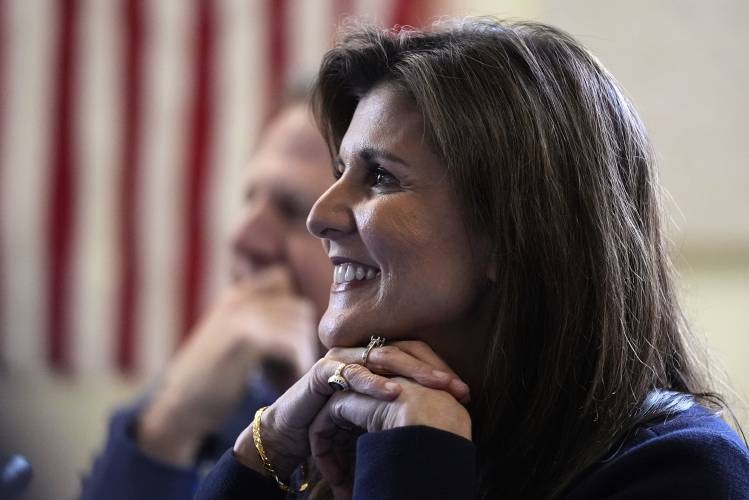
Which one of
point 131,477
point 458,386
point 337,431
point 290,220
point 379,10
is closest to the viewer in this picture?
point 458,386

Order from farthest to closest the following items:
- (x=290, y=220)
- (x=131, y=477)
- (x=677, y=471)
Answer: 1. (x=290, y=220)
2. (x=131, y=477)
3. (x=677, y=471)

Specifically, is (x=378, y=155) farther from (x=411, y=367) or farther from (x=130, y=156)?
(x=130, y=156)

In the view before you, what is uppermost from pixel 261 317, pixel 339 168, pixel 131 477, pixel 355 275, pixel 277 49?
pixel 277 49

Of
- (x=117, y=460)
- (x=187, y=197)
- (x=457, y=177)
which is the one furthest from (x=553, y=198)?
(x=187, y=197)

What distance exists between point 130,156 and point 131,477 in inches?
42.4

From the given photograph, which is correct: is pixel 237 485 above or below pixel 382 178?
below

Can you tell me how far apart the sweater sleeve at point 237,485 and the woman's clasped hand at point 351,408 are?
0.01 metres

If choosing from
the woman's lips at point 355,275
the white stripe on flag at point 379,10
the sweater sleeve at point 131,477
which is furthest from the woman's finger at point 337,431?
the white stripe on flag at point 379,10

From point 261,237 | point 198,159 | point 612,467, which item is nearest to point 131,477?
point 261,237

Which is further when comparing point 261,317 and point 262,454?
point 261,317

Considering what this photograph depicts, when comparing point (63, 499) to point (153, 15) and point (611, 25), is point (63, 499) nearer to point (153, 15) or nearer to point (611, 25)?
point (153, 15)

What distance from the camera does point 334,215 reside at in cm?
113

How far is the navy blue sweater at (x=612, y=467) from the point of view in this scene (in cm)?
94

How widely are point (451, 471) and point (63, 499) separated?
35.4 inches
